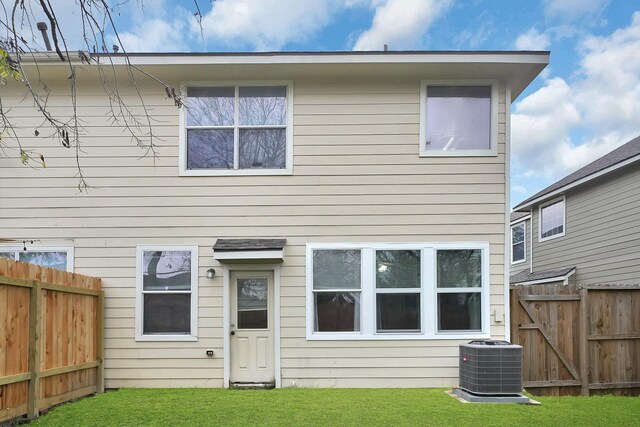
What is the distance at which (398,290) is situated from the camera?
7.16m

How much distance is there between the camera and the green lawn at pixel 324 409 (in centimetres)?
514

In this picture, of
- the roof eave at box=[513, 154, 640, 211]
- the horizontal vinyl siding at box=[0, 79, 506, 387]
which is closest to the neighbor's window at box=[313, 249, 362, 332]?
the horizontal vinyl siding at box=[0, 79, 506, 387]

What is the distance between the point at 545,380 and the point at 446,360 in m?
1.56

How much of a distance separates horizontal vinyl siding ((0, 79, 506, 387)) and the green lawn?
706 mm

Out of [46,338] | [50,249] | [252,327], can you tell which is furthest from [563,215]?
[46,338]

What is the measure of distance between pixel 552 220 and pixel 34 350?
42.9 feet

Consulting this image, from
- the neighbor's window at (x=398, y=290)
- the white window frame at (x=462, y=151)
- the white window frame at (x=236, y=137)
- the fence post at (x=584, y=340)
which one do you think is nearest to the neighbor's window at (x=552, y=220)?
the fence post at (x=584, y=340)

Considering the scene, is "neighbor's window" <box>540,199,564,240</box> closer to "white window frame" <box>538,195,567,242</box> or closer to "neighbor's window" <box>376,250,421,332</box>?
"white window frame" <box>538,195,567,242</box>

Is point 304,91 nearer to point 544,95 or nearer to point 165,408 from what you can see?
point 165,408

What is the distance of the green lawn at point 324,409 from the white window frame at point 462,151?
3.43 meters

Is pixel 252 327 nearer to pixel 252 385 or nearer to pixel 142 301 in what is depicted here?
pixel 252 385

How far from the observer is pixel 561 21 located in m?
11.6

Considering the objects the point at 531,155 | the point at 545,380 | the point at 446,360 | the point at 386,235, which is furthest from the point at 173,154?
the point at 531,155

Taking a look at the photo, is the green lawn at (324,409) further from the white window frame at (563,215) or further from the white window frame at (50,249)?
the white window frame at (563,215)
